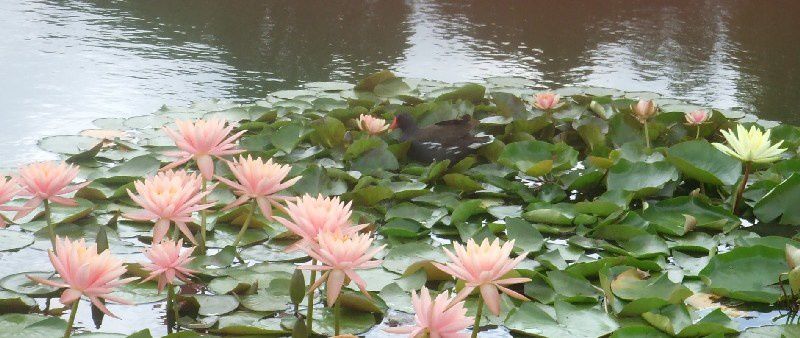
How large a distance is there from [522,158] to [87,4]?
3155mm

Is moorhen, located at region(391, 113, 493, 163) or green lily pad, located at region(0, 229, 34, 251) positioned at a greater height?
green lily pad, located at region(0, 229, 34, 251)

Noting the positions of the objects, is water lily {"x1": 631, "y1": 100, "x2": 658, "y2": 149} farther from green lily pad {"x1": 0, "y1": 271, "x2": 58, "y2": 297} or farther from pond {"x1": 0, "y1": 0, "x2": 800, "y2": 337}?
green lily pad {"x1": 0, "y1": 271, "x2": 58, "y2": 297}

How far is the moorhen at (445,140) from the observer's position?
2355 mm

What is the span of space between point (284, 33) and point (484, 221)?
7.82ft

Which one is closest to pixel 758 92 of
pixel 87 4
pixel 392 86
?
pixel 392 86

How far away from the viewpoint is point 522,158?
2.29m

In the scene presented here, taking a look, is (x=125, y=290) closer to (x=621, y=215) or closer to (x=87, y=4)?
(x=621, y=215)

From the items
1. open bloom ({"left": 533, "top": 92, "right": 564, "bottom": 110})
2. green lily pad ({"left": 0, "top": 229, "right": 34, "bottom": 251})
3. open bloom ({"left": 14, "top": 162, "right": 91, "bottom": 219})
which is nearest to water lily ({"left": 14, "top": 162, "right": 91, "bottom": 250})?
open bloom ({"left": 14, "top": 162, "right": 91, "bottom": 219})

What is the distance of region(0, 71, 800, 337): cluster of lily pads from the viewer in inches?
59.2

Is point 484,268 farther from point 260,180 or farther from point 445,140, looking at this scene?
point 445,140

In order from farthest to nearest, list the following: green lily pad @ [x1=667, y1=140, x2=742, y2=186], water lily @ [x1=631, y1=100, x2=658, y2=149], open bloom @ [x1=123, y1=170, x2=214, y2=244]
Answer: water lily @ [x1=631, y1=100, x2=658, y2=149], green lily pad @ [x1=667, y1=140, x2=742, y2=186], open bloom @ [x1=123, y1=170, x2=214, y2=244]

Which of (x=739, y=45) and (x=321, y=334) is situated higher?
(x=321, y=334)

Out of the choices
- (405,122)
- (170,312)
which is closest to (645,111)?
(405,122)

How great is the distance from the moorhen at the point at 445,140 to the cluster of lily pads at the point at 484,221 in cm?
5
